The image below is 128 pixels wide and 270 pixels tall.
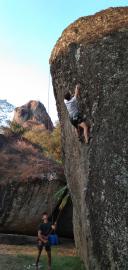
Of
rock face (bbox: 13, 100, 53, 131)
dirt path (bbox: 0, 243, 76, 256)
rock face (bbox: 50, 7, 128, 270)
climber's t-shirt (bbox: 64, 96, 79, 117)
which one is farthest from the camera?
rock face (bbox: 13, 100, 53, 131)

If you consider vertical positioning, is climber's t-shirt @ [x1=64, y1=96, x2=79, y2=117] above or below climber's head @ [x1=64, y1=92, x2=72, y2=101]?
below

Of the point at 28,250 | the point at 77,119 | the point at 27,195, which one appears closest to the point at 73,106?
the point at 77,119

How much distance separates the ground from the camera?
17125 millimetres

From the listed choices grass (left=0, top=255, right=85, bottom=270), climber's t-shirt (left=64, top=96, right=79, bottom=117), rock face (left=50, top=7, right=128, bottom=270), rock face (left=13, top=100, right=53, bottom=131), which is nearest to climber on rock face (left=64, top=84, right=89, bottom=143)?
climber's t-shirt (left=64, top=96, right=79, bottom=117)

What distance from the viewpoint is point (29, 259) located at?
A: 1808cm

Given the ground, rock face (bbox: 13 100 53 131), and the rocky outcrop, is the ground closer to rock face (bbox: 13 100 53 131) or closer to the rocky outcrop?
the rocky outcrop

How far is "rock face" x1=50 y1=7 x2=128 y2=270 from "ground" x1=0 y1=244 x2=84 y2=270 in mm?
4077

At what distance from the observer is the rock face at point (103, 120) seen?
11.7m

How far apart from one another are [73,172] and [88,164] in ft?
12.3

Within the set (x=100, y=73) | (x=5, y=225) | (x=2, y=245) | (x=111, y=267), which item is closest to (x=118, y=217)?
(x=111, y=267)

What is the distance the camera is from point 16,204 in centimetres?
2325

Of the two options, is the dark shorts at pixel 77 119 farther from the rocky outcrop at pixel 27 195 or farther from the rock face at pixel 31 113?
the rock face at pixel 31 113

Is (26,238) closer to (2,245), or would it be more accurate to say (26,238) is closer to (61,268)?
(2,245)

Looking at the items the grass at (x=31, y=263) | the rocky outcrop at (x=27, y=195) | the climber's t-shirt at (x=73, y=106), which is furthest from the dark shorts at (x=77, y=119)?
the rocky outcrop at (x=27, y=195)
